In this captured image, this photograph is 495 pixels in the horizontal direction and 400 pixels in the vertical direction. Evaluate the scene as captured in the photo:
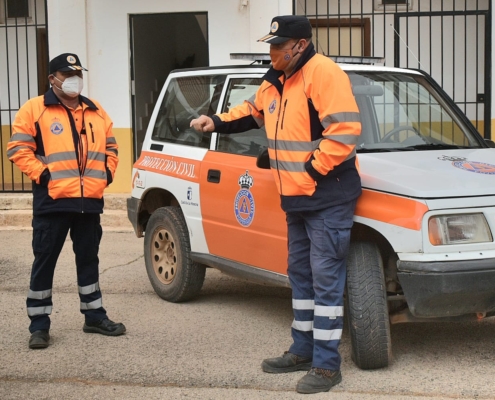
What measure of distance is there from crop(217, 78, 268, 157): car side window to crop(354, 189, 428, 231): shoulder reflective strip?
3.89 feet

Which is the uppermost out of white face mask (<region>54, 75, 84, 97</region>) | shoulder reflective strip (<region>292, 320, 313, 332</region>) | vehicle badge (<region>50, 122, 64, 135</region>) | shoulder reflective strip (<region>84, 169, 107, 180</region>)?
white face mask (<region>54, 75, 84, 97</region>)

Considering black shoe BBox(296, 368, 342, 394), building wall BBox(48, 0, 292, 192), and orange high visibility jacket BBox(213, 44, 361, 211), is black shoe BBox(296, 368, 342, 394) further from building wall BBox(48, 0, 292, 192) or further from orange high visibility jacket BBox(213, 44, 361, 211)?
building wall BBox(48, 0, 292, 192)

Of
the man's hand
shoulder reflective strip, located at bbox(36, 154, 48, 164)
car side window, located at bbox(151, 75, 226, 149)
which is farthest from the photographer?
car side window, located at bbox(151, 75, 226, 149)

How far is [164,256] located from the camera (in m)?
7.43

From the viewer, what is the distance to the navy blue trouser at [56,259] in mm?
6094

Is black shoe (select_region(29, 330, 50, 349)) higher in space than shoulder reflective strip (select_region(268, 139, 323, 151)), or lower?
lower

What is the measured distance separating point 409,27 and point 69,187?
743 centimetres

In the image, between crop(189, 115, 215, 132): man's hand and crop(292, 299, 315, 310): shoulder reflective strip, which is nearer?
crop(292, 299, 315, 310): shoulder reflective strip

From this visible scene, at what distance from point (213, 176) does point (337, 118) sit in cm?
182

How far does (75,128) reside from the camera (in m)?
6.12

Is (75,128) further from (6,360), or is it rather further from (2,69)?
(2,69)

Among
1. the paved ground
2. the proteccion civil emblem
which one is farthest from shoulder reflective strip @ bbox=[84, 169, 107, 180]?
the proteccion civil emblem

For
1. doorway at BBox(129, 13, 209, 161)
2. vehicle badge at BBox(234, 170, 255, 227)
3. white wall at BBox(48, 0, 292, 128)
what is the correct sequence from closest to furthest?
vehicle badge at BBox(234, 170, 255, 227)
white wall at BBox(48, 0, 292, 128)
doorway at BBox(129, 13, 209, 161)

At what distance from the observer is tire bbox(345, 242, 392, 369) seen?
5.17m
